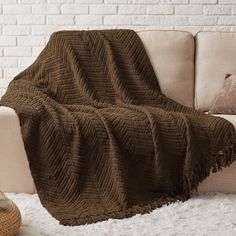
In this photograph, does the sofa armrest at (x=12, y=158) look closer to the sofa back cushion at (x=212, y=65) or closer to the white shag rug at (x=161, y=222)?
the white shag rug at (x=161, y=222)

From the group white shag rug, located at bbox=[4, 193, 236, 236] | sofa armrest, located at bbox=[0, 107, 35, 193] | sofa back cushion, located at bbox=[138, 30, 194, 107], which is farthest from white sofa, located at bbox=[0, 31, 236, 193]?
sofa armrest, located at bbox=[0, 107, 35, 193]

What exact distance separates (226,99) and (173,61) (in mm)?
397

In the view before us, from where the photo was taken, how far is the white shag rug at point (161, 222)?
6.10 feet

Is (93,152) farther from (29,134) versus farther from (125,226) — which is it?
(125,226)

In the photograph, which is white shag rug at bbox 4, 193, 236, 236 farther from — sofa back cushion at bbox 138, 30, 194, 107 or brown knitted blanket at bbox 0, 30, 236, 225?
sofa back cushion at bbox 138, 30, 194, 107

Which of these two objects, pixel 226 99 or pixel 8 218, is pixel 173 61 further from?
pixel 8 218

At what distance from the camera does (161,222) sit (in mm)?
1960

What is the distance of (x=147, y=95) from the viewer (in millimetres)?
2803

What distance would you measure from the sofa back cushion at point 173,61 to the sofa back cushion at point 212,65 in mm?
47

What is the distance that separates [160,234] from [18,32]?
2.04 metres

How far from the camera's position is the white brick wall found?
11.0 ft

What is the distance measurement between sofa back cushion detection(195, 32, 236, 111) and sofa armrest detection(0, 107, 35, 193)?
44.7 inches

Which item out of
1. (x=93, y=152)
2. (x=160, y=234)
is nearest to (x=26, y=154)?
(x=93, y=152)

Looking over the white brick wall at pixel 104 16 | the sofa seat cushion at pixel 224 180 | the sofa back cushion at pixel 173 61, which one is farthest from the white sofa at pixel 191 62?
the sofa seat cushion at pixel 224 180
